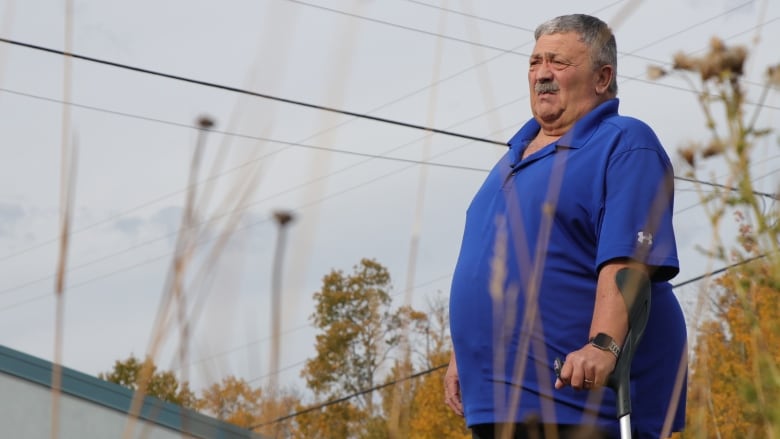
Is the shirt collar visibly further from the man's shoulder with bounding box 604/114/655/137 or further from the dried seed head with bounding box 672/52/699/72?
the dried seed head with bounding box 672/52/699/72

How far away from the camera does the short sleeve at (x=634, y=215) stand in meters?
2.09

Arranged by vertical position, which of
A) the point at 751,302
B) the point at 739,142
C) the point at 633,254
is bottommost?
the point at 751,302

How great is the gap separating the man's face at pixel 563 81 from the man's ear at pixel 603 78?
13 millimetres

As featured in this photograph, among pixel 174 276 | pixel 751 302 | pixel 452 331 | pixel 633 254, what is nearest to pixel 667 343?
pixel 633 254

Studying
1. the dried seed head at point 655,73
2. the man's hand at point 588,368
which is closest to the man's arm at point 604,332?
the man's hand at point 588,368

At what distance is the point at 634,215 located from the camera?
2121mm

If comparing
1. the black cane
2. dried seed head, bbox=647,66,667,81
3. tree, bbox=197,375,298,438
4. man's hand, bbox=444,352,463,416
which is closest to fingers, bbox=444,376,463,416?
man's hand, bbox=444,352,463,416

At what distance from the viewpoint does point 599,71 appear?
2.39m

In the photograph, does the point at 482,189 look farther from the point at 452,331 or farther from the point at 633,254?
the point at 633,254

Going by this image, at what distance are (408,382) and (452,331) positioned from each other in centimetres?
97

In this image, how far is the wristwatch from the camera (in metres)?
1.99

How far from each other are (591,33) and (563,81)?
11 centimetres

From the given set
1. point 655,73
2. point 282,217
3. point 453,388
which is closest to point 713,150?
point 655,73

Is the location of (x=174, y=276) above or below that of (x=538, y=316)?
below
